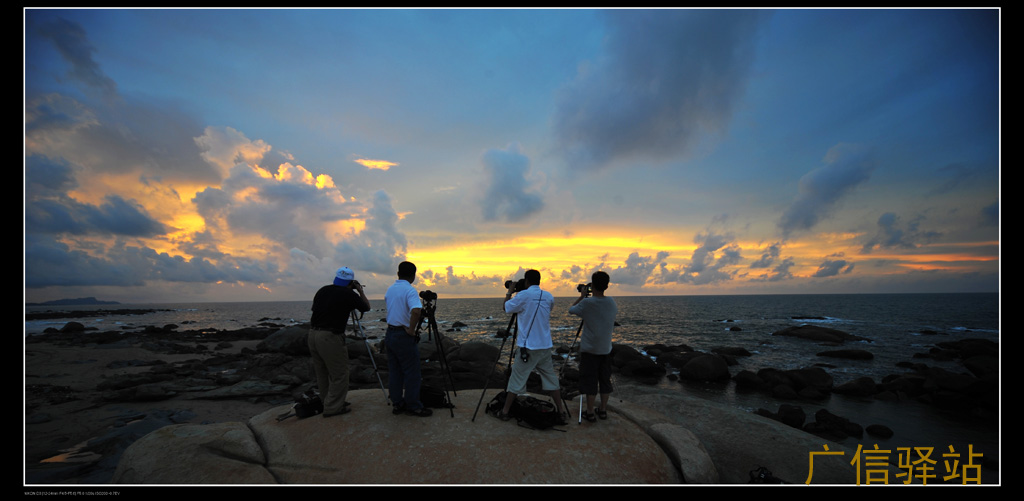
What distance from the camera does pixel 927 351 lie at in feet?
93.9

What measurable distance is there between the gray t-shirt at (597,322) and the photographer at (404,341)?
8.18 ft

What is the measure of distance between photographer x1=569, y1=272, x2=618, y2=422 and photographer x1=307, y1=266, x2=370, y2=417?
134 inches

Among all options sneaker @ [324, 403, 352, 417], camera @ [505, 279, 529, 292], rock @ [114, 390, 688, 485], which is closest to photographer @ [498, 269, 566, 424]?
camera @ [505, 279, 529, 292]

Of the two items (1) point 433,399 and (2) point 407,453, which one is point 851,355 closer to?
(1) point 433,399

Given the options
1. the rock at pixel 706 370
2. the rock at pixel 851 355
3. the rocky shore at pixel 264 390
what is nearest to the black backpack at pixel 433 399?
the rocky shore at pixel 264 390

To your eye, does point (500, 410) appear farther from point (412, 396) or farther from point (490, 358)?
point (490, 358)

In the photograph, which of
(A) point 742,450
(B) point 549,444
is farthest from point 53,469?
(A) point 742,450

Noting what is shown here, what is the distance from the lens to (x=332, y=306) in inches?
222

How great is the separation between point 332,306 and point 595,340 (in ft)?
13.4

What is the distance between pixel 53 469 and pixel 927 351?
152 ft

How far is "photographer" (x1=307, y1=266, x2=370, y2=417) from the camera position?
5.65 m

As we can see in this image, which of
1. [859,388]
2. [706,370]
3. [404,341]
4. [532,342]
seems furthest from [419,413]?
[859,388]

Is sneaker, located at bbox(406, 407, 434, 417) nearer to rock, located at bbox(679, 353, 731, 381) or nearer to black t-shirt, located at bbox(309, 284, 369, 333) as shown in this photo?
black t-shirt, located at bbox(309, 284, 369, 333)
